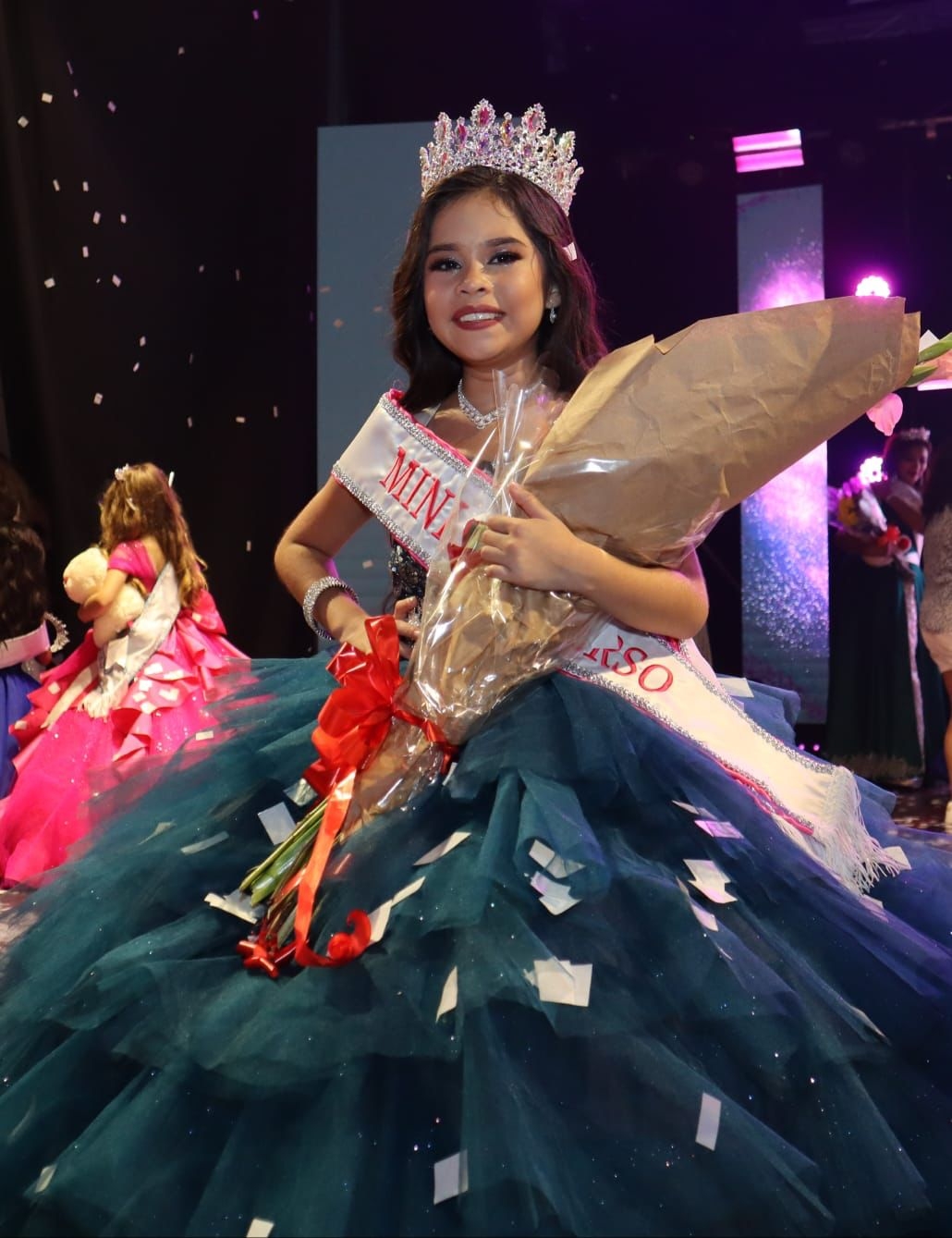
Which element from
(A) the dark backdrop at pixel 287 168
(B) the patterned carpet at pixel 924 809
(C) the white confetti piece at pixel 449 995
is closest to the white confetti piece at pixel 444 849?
(C) the white confetti piece at pixel 449 995

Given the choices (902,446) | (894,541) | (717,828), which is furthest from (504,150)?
(894,541)

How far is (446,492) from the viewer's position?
5.52ft

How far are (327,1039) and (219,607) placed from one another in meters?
4.00

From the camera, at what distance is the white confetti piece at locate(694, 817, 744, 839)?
4.20ft

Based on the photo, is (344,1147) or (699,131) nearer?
(344,1147)

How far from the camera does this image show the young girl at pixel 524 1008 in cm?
104

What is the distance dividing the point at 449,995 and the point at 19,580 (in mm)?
2822

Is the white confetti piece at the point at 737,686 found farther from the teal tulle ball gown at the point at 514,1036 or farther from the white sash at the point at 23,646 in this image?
the white sash at the point at 23,646

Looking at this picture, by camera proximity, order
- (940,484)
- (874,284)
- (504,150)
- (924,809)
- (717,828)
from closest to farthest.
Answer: (717,828) < (504,150) < (940,484) < (924,809) < (874,284)

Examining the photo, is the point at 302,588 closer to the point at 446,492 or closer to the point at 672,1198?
the point at 446,492

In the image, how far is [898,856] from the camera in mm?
1498

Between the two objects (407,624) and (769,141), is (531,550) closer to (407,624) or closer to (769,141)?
(407,624)

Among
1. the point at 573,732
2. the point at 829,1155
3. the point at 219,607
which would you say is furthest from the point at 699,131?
the point at 829,1155

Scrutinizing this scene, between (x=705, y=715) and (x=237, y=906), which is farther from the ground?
(x=705, y=715)
